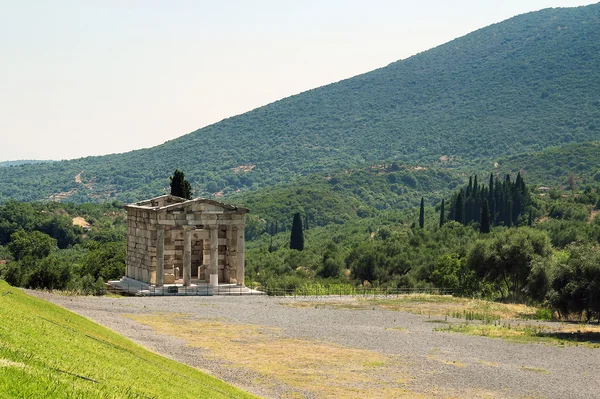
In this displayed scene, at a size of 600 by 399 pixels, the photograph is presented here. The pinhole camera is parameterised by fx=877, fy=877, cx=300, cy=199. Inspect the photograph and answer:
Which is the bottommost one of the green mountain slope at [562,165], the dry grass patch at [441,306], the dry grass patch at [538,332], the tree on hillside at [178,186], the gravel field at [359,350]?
the dry grass patch at [441,306]

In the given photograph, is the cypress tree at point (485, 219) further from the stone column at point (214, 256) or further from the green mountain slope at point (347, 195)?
the green mountain slope at point (347, 195)

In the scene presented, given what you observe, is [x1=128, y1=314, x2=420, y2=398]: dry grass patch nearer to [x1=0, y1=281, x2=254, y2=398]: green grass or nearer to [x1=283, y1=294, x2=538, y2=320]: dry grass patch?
[x1=0, y1=281, x2=254, y2=398]: green grass

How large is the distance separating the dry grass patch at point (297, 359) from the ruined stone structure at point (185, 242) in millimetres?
12267

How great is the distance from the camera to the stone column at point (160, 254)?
51812mm

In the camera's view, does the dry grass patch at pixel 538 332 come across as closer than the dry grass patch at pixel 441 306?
Yes

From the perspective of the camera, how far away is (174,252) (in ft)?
181

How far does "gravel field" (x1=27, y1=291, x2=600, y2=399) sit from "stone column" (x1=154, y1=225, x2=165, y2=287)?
13.7 ft

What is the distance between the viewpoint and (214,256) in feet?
174

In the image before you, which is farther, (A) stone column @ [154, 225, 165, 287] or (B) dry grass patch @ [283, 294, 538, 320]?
(A) stone column @ [154, 225, 165, 287]

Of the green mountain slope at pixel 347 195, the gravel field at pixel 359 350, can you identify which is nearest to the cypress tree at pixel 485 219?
the gravel field at pixel 359 350

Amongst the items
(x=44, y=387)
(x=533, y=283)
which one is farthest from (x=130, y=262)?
(x=44, y=387)

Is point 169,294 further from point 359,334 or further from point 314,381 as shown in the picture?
point 314,381

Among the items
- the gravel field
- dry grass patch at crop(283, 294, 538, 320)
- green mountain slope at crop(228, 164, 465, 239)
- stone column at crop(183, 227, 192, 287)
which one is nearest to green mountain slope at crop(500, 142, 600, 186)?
green mountain slope at crop(228, 164, 465, 239)

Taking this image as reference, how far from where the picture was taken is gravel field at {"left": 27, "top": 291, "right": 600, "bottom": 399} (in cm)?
2770
